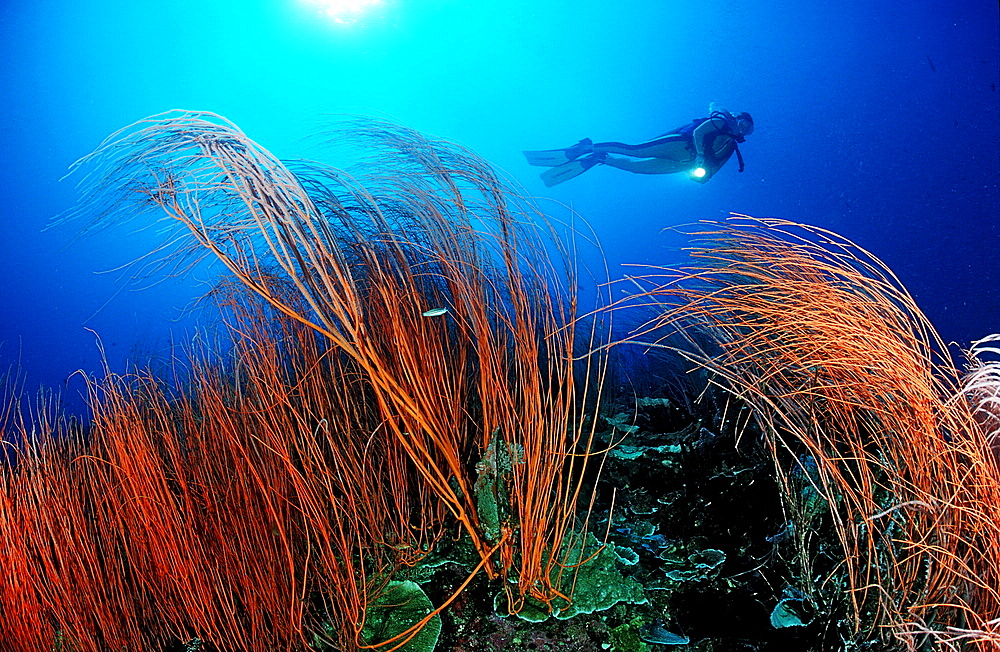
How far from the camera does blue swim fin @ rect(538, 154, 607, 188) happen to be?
391 centimetres

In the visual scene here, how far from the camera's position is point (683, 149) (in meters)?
3.70

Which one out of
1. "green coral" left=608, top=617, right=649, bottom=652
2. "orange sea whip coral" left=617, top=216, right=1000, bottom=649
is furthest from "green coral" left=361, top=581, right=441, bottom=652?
"orange sea whip coral" left=617, top=216, right=1000, bottom=649

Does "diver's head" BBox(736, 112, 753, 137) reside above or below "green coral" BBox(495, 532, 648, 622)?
above

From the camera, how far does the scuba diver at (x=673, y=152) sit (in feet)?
11.6

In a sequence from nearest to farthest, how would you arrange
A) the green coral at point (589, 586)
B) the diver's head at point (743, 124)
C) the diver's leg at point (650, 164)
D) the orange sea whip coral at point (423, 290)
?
the orange sea whip coral at point (423, 290) < the green coral at point (589, 586) < the diver's head at point (743, 124) < the diver's leg at point (650, 164)

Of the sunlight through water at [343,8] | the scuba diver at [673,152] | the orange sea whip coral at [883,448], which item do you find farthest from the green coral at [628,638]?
the sunlight through water at [343,8]

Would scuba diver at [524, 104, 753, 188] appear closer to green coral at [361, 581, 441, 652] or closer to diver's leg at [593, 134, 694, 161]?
diver's leg at [593, 134, 694, 161]

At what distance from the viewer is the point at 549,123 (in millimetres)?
4629

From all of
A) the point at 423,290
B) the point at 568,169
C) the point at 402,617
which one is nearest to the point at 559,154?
the point at 568,169

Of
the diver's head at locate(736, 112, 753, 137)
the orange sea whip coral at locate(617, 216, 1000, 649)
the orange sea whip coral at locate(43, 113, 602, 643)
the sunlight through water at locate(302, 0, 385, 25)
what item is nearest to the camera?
the orange sea whip coral at locate(617, 216, 1000, 649)

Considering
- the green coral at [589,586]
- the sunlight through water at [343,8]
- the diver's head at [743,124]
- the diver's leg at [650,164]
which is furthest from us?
the diver's leg at [650,164]

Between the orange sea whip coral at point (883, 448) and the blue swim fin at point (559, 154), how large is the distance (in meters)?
2.70

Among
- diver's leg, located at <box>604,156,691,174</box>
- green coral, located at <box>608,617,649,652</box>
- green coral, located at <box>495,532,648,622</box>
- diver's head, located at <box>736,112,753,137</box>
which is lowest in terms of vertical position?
green coral, located at <box>608,617,649,652</box>

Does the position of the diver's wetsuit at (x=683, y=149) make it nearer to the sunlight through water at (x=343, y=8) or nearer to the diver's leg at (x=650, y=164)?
the diver's leg at (x=650, y=164)
